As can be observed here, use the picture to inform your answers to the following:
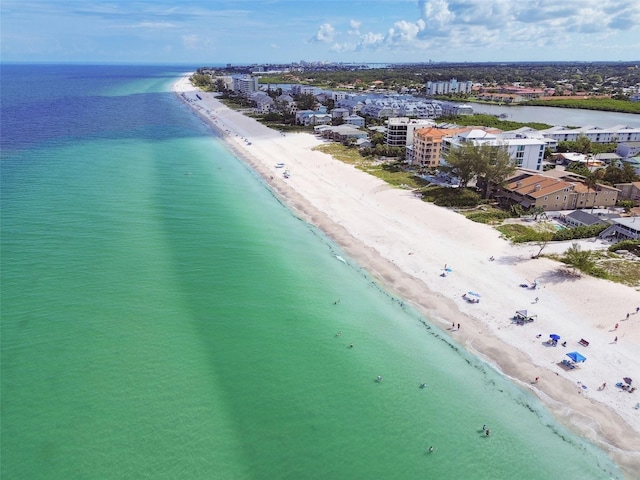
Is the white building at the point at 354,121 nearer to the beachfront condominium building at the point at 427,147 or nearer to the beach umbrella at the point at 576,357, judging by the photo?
the beachfront condominium building at the point at 427,147

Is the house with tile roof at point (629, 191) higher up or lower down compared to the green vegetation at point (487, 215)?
higher up

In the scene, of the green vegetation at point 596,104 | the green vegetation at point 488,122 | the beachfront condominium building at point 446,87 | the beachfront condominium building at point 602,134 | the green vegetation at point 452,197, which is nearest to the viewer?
the green vegetation at point 452,197

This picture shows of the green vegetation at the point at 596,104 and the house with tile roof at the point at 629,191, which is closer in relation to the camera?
the house with tile roof at the point at 629,191

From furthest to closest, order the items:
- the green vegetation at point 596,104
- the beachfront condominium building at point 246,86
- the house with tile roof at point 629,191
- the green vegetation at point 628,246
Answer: the beachfront condominium building at point 246,86 < the green vegetation at point 596,104 < the house with tile roof at point 629,191 < the green vegetation at point 628,246

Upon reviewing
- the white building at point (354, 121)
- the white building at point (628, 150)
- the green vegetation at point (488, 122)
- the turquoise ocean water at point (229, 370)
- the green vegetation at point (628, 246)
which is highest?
the white building at point (354, 121)

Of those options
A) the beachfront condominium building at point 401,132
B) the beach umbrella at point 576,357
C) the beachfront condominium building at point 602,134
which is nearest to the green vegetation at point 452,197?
the beachfront condominium building at point 401,132

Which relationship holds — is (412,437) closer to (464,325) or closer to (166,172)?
(464,325)
